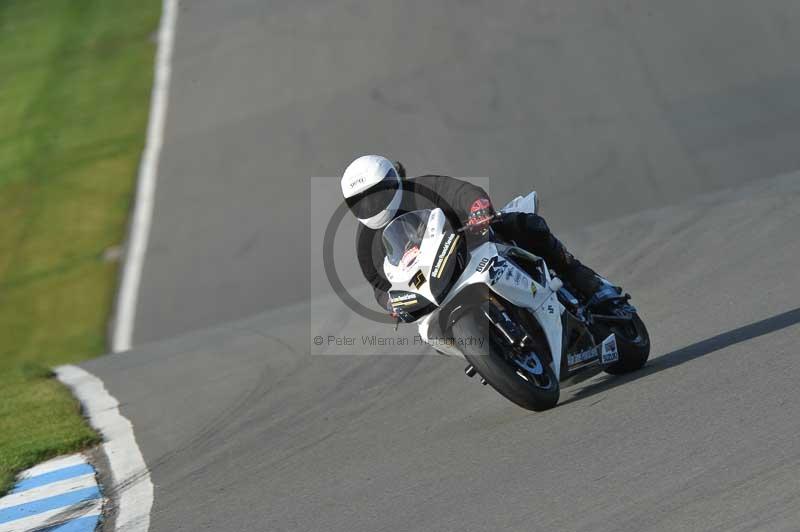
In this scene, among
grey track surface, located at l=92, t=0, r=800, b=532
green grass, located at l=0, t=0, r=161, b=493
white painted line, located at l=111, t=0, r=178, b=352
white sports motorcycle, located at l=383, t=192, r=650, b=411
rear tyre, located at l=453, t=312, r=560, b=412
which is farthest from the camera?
white painted line, located at l=111, t=0, r=178, b=352

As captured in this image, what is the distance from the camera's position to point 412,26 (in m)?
17.8

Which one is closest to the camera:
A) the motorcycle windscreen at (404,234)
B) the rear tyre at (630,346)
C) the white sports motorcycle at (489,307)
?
the white sports motorcycle at (489,307)

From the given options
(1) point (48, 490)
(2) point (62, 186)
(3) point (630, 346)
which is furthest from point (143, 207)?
(3) point (630, 346)

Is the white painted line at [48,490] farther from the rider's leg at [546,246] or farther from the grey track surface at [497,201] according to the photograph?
the rider's leg at [546,246]

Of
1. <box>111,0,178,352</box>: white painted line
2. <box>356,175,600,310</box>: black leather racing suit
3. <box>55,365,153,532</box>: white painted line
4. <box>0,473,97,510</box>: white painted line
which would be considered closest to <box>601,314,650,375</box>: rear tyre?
<box>356,175,600,310</box>: black leather racing suit

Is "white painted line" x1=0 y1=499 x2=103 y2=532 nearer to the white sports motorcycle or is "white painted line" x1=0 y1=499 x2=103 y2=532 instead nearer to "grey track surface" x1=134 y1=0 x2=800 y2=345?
the white sports motorcycle

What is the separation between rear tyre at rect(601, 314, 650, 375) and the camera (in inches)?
270

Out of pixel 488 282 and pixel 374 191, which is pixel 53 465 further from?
pixel 488 282

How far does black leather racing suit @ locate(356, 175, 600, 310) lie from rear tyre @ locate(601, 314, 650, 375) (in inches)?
25.2

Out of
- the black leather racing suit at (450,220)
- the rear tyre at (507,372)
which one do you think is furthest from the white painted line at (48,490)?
the rear tyre at (507,372)

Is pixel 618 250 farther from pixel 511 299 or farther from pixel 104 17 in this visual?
pixel 104 17

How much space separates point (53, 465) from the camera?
7434 mm

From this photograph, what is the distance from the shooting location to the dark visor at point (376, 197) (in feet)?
20.8

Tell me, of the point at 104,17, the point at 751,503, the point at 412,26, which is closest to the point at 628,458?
the point at 751,503
